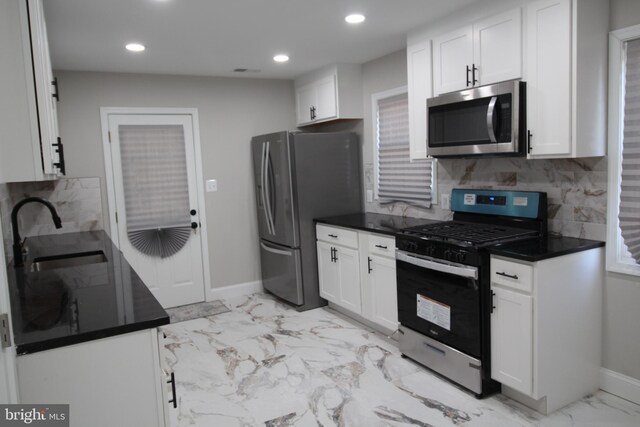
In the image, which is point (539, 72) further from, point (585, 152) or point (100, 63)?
point (100, 63)

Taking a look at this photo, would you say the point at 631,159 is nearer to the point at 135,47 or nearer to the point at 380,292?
the point at 380,292

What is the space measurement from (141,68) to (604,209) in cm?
384

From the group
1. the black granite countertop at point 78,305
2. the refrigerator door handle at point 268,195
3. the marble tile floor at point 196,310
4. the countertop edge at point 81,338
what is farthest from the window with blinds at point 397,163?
the countertop edge at point 81,338

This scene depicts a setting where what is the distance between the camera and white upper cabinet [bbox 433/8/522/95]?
8.87 ft

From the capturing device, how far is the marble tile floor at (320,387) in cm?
256

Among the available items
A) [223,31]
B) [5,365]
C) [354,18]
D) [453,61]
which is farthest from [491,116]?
[5,365]

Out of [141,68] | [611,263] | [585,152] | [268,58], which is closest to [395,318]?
[611,263]

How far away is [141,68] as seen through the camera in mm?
4266

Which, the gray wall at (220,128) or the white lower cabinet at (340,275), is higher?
the gray wall at (220,128)

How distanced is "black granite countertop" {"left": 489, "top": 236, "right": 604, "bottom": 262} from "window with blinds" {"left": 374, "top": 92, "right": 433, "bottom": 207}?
A: 1236 mm

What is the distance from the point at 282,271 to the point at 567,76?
3.01 meters

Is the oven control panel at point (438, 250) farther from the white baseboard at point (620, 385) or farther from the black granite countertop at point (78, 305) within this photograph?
the black granite countertop at point (78, 305)

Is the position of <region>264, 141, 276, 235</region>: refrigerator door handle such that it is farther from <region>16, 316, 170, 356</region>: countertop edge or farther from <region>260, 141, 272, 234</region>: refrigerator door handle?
<region>16, 316, 170, 356</region>: countertop edge

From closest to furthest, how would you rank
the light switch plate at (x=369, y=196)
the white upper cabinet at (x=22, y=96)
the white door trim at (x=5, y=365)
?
the white door trim at (x=5, y=365) < the white upper cabinet at (x=22, y=96) < the light switch plate at (x=369, y=196)
